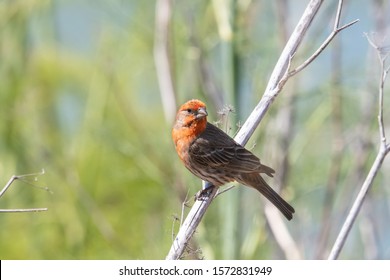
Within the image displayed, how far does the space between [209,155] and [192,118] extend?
0.58ft

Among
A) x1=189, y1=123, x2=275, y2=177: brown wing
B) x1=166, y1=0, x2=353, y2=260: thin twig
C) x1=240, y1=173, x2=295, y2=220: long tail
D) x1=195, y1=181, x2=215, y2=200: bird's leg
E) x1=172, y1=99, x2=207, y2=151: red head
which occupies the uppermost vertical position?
x1=166, y1=0, x2=353, y2=260: thin twig

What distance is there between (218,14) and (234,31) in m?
0.42

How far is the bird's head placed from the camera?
3.27 metres

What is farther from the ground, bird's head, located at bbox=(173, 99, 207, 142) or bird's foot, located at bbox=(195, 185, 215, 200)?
bird's head, located at bbox=(173, 99, 207, 142)

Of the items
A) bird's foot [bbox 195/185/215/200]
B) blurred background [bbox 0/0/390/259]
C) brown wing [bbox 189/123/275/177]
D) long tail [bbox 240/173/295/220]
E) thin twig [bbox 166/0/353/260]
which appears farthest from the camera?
blurred background [bbox 0/0/390/259]

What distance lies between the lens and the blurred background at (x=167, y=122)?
13.8 feet

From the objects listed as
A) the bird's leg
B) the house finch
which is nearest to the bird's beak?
the house finch

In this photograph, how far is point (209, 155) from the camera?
134 inches

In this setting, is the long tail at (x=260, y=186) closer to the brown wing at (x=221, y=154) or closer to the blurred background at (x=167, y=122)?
the brown wing at (x=221, y=154)

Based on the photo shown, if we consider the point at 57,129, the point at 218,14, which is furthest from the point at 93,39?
the point at 218,14

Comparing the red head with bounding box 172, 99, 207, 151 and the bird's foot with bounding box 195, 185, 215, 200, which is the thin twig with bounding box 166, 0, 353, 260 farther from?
the red head with bounding box 172, 99, 207, 151

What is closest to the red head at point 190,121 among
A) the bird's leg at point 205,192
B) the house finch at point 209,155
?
the house finch at point 209,155

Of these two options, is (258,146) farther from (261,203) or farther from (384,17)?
(384,17)

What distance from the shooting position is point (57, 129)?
5359 mm
